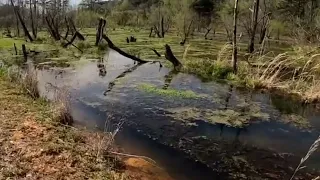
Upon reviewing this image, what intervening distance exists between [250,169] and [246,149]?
1.05 m

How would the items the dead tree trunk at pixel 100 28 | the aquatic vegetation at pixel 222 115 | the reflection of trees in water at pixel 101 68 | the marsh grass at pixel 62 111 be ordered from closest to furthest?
1. the marsh grass at pixel 62 111
2. the aquatic vegetation at pixel 222 115
3. the reflection of trees in water at pixel 101 68
4. the dead tree trunk at pixel 100 28

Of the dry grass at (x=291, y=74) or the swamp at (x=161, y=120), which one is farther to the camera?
the dry grass at (x=291, y=74)

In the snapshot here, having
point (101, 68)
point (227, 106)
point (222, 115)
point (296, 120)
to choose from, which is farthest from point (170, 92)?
point (101, 68)

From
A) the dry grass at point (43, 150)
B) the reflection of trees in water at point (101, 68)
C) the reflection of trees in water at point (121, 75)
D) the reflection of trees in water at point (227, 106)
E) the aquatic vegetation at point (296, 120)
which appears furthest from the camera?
the reflection of trees in water at point (101, 68)

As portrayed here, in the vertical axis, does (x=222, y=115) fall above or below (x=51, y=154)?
below

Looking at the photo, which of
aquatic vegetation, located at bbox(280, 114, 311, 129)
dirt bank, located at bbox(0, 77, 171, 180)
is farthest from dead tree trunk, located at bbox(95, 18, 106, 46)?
dirt bank, located at bbox(0, 77, 171, 180)

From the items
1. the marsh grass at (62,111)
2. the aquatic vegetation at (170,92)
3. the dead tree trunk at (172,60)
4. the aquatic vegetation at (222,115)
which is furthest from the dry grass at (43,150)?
the dead tree trunk at (172,60)

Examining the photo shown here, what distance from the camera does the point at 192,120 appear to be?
9727 millimetres

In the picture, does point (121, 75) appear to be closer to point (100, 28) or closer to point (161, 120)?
point (161, 120)

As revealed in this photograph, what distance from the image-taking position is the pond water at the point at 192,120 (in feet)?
24.8

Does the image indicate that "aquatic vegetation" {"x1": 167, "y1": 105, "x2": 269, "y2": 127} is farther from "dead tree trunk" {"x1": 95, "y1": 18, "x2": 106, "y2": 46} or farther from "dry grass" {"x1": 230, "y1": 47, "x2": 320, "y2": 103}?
"dead tree trunk" {"x1": 95, "y1": 18, "x2": 106, "y2": 46}

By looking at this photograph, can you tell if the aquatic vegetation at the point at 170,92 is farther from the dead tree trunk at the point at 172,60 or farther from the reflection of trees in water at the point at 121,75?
the dead tree trunk at the point at 172,60

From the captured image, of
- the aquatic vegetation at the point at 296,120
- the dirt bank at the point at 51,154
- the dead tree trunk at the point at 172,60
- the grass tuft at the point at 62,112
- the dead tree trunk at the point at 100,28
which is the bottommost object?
the aquatic vegetation at the point at 296,120

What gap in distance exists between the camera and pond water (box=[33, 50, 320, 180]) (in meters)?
7.56
